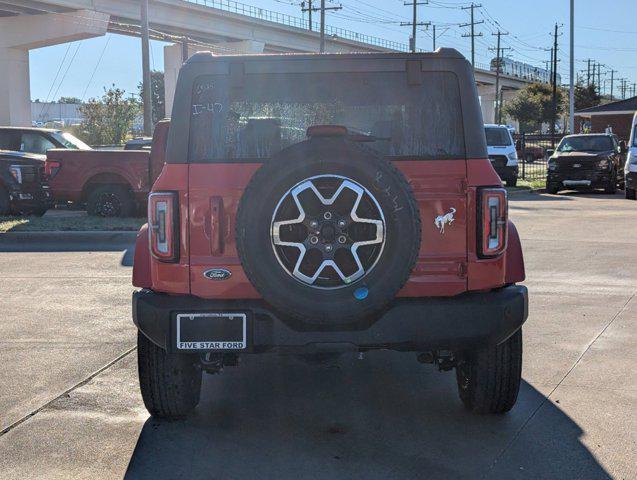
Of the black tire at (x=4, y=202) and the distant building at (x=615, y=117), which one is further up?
the distant building at (x=615, y=117)

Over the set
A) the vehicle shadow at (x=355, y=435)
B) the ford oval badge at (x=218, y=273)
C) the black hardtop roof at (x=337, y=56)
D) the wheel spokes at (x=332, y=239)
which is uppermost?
the black hardtop roof at (x=337, y=56)

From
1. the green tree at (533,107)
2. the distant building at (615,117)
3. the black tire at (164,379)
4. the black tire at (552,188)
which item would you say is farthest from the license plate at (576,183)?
the green tree at (533,107)

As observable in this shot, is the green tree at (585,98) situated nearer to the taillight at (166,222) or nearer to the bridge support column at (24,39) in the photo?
the bridge support column at (24,39)

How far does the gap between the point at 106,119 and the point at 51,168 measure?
112 ft

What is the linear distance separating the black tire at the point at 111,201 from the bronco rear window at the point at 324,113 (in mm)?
10680

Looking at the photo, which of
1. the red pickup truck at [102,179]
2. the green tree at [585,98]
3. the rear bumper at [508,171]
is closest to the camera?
the red pickup truck at [102,179]

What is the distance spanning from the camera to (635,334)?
21.6 ft

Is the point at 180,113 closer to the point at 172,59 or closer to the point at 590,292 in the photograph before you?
the point at 590,292

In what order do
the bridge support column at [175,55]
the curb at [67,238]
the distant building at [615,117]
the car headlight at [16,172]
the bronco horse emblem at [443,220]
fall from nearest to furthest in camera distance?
the bronco horse emblem at [443,220]
the curb at [67,238]
the car headlight at [16,172]
the bridge support column at [175,55]
the distant building at [615,117]

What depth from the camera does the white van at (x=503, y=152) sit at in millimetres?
25125

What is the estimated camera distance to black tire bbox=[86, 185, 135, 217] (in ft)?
47.9

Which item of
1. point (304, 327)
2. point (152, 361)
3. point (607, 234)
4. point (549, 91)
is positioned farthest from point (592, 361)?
point (549, 91)

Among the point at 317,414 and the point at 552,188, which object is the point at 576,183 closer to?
the point at 552,188

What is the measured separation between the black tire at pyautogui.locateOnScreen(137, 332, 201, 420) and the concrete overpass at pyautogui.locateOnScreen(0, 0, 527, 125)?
33364mm
